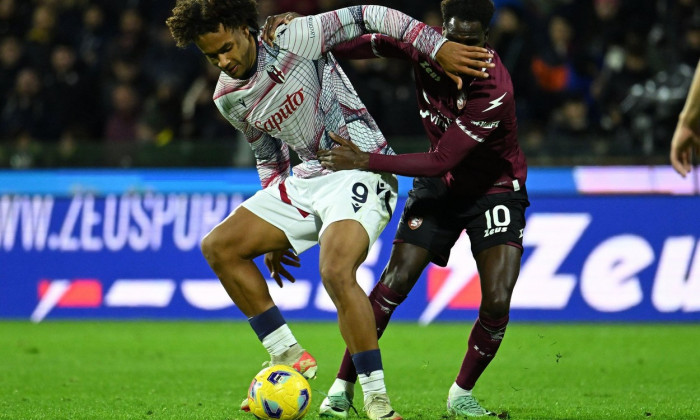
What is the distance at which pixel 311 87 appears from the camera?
5.55 meters

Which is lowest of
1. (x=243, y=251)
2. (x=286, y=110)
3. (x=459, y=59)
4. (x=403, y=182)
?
(x=403, y=182)

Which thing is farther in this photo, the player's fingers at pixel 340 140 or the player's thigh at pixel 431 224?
the player's thigh at pixel 431 224

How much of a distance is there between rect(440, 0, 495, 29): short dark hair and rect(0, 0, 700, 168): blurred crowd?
→ 5.21 m

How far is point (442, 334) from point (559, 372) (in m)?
2.27

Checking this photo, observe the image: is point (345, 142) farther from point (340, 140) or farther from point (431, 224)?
point (431, 224)

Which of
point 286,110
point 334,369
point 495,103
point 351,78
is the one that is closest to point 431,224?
point 495,103

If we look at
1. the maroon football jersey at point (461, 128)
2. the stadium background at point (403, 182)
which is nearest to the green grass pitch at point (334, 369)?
the stadium background at point (403, 182)

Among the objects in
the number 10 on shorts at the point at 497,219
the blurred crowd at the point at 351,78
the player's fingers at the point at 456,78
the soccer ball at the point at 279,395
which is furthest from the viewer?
the blurred crowd at the point at 351,78

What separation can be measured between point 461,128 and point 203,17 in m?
1.44

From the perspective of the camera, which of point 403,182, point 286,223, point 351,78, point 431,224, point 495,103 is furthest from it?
point 351,78

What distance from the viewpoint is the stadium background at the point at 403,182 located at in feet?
33.2

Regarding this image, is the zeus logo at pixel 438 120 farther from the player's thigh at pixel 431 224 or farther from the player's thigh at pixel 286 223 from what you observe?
the player's thigh at pixel 286 223

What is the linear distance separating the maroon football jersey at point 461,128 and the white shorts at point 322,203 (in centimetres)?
19

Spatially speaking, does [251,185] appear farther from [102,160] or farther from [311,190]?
[311,190]
